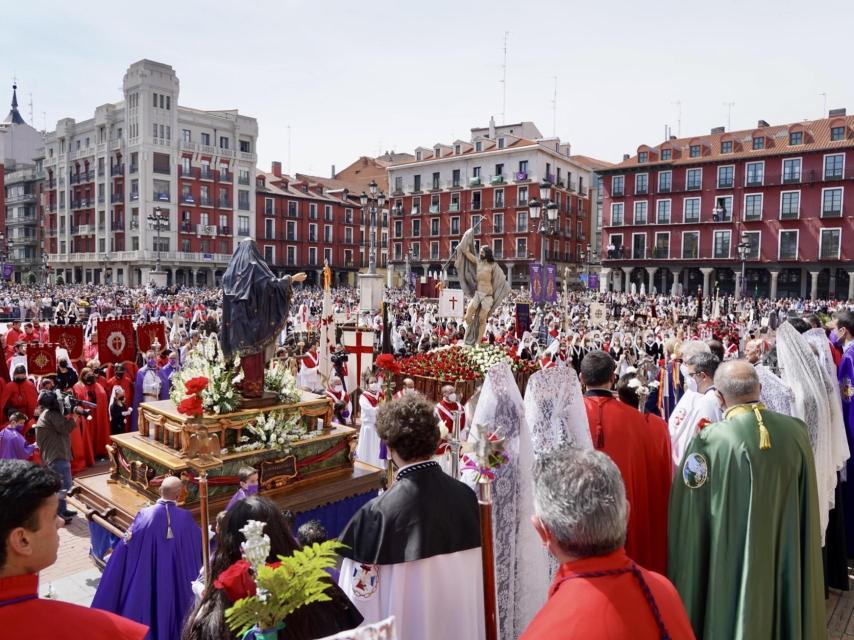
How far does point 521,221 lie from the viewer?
182 feet

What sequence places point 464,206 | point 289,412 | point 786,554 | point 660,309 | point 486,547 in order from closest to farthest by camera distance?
point 486,547, point 786,554, point 289,412, point 660,309, point 464,206

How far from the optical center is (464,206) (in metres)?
58.3

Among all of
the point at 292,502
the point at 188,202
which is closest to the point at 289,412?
the point at 292,502

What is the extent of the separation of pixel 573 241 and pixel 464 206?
1166 cm

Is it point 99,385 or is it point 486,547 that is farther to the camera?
point 99,385

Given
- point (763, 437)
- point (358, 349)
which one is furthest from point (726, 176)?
point (763, 437)

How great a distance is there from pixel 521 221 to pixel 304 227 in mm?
22830

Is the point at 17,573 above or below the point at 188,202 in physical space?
below

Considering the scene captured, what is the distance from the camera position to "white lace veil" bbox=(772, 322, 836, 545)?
489cm

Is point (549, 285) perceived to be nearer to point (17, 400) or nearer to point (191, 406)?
point (17, 400)

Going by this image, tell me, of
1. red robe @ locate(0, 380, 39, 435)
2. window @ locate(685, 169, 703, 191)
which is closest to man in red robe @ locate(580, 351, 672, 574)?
red robe @ locate(0, 380, 39, 435)

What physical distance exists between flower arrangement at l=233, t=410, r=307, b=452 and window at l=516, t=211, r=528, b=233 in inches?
1992

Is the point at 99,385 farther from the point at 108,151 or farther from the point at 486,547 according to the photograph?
the point at 108,151

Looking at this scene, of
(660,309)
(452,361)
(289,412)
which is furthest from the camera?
(660,309)
